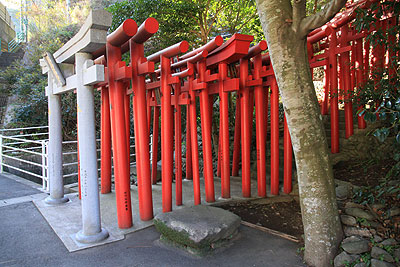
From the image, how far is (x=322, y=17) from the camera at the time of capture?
8.79 ft

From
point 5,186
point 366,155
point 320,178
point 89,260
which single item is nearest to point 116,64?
point 89,260

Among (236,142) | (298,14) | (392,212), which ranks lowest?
(392,212)

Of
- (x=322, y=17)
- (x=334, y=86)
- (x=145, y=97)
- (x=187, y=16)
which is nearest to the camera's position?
(x=322, y=17)

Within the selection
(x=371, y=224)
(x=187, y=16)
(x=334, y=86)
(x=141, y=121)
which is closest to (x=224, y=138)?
(x=141, y=121)

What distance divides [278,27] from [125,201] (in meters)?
2.92

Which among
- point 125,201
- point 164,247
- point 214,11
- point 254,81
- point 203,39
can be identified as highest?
point 214,11

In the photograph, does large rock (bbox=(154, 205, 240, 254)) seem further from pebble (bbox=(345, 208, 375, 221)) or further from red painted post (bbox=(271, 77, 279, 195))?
red painted post (bbox=(271, 77, 279, 195))

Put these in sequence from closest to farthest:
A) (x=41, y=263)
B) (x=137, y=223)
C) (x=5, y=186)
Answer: (x=41, y=263) < (x=137, y=223) < (x=5, y=186)

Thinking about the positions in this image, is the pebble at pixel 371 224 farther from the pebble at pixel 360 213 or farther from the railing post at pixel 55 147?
the railing post at pixel 55 147

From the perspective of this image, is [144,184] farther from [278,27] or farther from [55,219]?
[278,27]

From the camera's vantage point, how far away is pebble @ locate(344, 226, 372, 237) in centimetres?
321

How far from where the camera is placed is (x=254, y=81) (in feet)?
18.1

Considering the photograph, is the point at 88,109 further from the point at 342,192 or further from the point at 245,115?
the point at 342,192

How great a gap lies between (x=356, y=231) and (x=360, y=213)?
28cm
